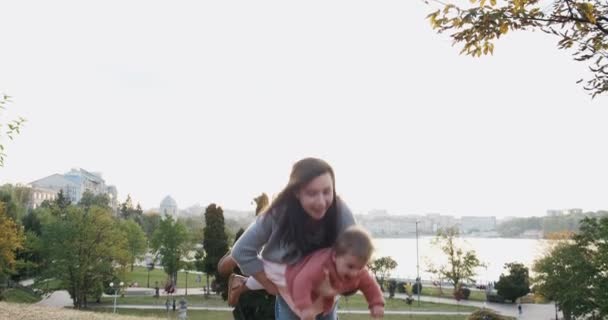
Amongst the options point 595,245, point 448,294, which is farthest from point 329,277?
point 448,294

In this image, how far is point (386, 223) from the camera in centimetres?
12812

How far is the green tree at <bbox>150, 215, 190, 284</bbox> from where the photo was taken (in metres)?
36.7

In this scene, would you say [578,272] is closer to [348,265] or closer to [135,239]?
[348,265]

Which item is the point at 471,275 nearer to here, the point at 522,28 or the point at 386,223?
the point at 522,28

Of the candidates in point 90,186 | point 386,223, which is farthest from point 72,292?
point 386,223

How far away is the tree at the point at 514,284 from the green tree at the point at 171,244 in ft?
69.8

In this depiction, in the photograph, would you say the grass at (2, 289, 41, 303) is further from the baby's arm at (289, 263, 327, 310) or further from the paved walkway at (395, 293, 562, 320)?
the baby's arm at (289, 263, 327, 310)

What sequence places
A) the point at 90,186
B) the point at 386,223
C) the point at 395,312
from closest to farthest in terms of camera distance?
the point at 395,312, the point at 90,186, the point at 386,223

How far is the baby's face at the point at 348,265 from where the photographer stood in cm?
208

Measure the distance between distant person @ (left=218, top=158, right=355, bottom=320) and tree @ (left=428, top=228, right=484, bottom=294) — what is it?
34.3 metres

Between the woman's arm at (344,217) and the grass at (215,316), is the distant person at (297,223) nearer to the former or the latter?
the woman's arm at (344,217)

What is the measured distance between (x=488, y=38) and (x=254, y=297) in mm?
10082

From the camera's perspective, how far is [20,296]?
27.3 m

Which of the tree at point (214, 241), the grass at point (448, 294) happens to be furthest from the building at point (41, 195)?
the grass at point (448, 294)
